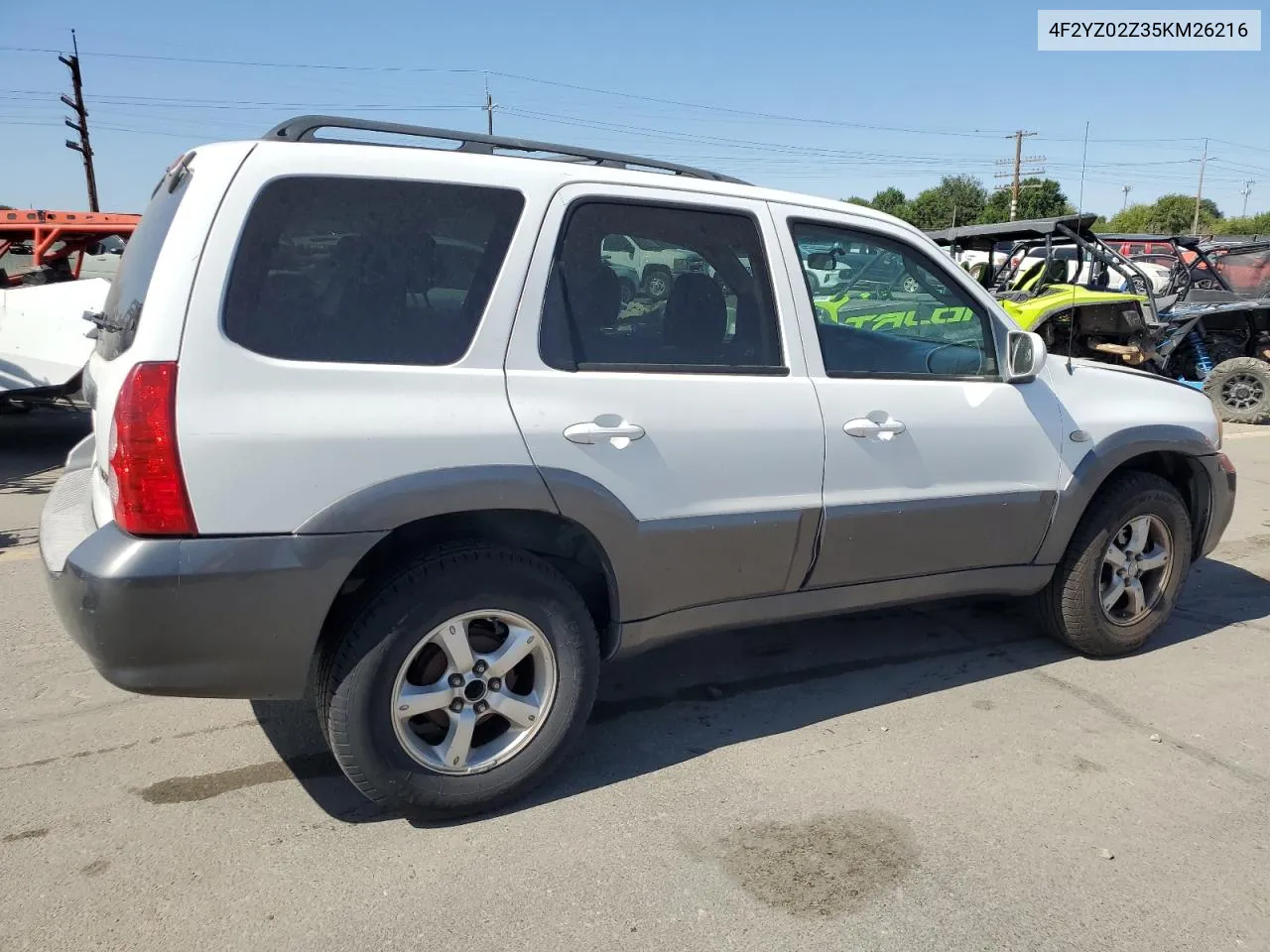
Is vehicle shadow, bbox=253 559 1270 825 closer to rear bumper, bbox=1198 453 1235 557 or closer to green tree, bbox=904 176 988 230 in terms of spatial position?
rear bumper, bbox=1198 453 1235 557

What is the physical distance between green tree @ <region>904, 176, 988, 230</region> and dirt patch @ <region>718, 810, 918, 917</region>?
59.1m

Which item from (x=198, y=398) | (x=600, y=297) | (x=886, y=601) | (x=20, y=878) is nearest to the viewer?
(x=198, y=398)

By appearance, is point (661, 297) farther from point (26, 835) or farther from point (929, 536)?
point (26, 835)

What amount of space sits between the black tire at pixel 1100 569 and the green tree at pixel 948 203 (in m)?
57.1

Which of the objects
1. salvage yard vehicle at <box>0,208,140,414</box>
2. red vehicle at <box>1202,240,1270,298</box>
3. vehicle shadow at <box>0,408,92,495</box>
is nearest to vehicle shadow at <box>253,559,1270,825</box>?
vehicle shadow at <box>0,408,92,495</box>

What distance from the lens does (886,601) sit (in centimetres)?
366

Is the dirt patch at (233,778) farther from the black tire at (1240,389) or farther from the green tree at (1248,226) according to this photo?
the green tree at (1248,226)

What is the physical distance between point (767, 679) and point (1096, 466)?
155 centimetres

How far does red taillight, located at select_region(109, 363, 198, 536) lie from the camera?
7.82 ft

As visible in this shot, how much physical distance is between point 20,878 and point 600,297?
7.30ft

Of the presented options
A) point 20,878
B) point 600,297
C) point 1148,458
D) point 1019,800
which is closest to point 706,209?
point 600,297

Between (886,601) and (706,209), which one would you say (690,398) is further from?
(886,601)

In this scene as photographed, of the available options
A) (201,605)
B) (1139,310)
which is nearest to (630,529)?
(201,605)

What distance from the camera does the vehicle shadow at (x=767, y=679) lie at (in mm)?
3271
